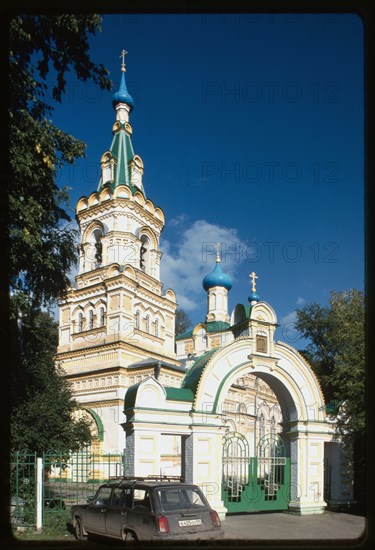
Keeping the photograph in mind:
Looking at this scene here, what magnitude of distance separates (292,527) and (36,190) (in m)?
8.21

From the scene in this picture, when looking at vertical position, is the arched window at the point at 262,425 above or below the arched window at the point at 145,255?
below

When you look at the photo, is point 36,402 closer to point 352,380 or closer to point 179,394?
point 179,394

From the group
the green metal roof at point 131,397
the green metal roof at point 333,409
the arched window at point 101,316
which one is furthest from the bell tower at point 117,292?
the green metal roof at point 131,397

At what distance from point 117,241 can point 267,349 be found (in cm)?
1301

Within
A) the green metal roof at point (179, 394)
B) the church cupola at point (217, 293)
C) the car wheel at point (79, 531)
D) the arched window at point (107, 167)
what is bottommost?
the car wheel at point (79, 531)

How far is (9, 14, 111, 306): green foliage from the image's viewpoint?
9289 mm

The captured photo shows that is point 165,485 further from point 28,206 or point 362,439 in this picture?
point 362,439

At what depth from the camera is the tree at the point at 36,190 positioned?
9398mm

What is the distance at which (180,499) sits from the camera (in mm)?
8195

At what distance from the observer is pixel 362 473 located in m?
14.4

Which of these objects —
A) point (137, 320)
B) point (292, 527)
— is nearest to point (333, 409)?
point (292, 527)

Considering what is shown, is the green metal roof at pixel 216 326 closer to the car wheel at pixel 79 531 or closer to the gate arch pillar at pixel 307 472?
the gate arch pillar at pixel 307 472

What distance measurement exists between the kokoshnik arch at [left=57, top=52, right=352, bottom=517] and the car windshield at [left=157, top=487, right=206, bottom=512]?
2523 millimetres

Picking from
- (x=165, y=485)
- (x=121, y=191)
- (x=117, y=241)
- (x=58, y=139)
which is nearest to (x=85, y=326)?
(x=117, y=241)
